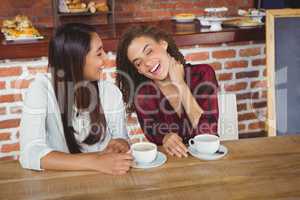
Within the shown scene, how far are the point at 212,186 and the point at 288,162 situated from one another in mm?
283

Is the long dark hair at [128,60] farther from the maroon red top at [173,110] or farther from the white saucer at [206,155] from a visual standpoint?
the white saucer at [206,155]

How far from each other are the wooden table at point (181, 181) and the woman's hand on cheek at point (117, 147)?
0.56 feet

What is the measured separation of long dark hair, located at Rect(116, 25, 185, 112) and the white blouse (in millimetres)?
108

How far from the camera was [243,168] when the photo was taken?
1.33 meters

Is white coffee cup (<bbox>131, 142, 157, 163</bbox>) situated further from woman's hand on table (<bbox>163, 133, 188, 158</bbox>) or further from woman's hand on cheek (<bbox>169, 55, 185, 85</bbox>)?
woman's hand on cheek (<bbox>169, 55, 185, 85</bbox>)

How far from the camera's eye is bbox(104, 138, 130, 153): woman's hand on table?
4.83ft

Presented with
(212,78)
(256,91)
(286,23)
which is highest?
(286,23)

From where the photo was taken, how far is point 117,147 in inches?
58.6

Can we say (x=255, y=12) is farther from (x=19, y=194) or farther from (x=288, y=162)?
(x=19, y=194)

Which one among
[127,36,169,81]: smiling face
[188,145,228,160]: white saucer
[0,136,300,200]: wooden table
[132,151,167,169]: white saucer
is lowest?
[0,136,300,200]: wooden table

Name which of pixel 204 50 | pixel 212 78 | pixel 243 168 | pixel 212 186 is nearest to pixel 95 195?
pixel 212 186

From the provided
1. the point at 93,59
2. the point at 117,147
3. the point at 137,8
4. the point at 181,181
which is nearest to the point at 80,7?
the point at 137,8

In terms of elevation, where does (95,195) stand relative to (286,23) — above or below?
below

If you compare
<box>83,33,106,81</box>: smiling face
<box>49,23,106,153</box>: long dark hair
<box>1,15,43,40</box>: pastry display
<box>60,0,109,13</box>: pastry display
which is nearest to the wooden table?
<box>49,23,106,153</box>: long dark hair
